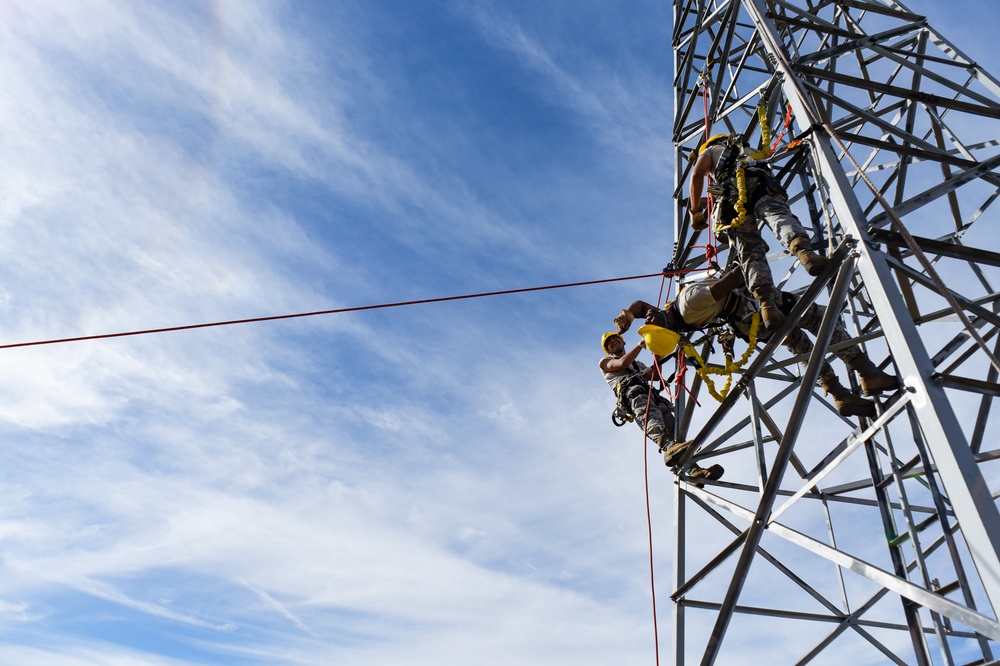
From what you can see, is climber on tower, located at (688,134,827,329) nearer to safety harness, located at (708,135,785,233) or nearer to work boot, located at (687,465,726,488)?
safety harness, located at (708,135,785,233)

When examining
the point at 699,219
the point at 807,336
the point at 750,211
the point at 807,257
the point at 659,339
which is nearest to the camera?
the point at 807,257

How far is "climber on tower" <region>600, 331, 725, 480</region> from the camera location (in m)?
8.32

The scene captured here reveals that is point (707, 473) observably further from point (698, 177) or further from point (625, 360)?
point (698, 177)

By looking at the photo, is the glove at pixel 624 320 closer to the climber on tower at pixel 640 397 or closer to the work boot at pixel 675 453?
the climber on tower at pixel 640 397

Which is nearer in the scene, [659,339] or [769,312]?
[769,312]

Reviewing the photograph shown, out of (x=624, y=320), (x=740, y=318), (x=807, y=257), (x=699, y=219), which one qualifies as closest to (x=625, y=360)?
(x=624, y=320)

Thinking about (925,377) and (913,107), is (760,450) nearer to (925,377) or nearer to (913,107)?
(925,377)

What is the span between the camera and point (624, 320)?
→ 7449mm

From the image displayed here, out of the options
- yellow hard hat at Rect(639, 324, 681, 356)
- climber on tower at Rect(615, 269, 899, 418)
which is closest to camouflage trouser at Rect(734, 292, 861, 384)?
climber on tower at Rect(615, 269, 899, 418)

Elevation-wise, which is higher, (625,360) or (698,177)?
(698,177)

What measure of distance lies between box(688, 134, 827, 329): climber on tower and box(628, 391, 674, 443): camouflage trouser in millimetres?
2151

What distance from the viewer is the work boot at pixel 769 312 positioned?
6836 mm

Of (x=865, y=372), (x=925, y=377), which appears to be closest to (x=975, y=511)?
→ (x=925, y=377)

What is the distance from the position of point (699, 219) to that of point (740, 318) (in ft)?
5.06
